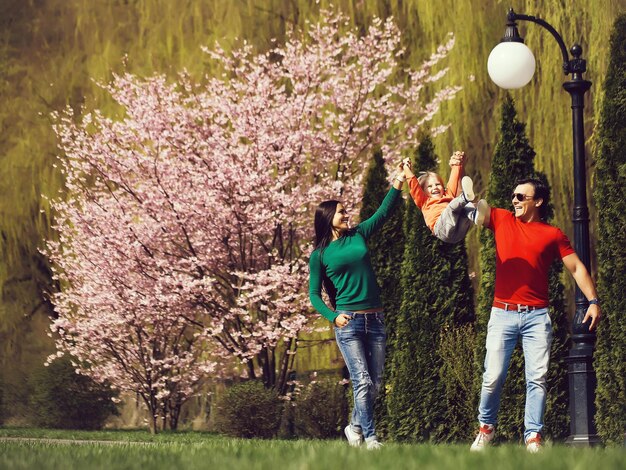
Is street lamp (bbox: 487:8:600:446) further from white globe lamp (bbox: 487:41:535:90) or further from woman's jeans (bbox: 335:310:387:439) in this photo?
woman's jeans (bbox: 335:310:387:439)

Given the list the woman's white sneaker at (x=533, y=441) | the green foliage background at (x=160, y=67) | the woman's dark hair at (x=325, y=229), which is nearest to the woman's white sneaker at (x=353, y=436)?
the woman's dark hair at (x=325, y=229)

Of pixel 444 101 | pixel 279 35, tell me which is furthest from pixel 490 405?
pixel 279 35

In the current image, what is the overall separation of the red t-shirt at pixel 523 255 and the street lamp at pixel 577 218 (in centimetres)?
229

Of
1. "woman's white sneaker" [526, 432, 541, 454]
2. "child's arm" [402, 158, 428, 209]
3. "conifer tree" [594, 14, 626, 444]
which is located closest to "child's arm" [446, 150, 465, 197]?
"child's arm" [402, 158, 428, 209]

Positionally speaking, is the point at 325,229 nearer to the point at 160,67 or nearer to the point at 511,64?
the point at 511,64

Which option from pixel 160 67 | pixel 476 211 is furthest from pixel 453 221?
pixel 160 67

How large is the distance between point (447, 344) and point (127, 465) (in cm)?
842

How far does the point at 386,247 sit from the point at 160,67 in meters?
8.86

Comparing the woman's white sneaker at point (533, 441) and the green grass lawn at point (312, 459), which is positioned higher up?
the woman's white sneaker at point (533, 441)

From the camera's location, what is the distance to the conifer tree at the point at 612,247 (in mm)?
11875

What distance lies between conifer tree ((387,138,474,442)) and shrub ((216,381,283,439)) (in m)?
1.89

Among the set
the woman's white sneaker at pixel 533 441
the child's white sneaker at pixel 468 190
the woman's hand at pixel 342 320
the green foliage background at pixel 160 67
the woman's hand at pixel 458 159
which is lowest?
the woman's white sneaker at pixel 533 441

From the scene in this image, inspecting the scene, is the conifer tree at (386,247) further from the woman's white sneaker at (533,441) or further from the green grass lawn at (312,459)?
the green grass lawn at (312,459)

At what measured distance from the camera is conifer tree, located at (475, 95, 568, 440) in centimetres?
1272
